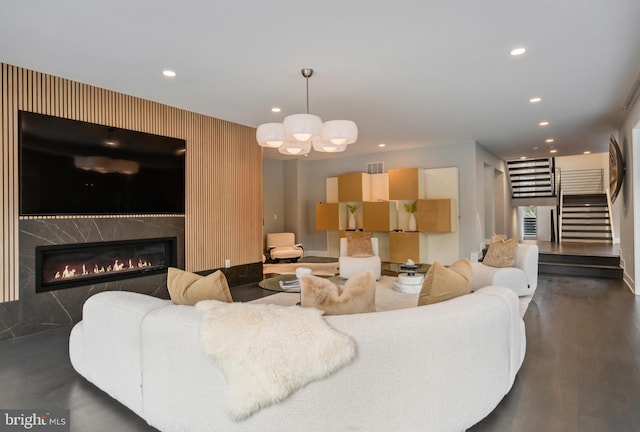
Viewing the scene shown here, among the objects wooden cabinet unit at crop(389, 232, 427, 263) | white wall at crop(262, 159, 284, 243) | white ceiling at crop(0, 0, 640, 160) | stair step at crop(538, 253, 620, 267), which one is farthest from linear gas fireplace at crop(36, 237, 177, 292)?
stair step at crop(538, 253, 620, 267)

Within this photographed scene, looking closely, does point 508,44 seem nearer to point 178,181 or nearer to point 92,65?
point 92,65

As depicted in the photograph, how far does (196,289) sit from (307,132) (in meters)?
1.82

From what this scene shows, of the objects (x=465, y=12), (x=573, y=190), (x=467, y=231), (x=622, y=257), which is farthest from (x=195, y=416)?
(x=573, y=190)

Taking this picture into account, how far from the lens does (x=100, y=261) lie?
4.37 m

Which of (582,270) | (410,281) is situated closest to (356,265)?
(410,281)

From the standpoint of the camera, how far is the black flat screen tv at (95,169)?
3.71m

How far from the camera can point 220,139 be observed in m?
5.65

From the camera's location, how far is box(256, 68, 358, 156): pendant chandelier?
3381 millimetres

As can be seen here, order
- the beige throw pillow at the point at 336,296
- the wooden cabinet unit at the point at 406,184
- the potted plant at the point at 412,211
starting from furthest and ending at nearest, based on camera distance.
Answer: the potted plant at the point at 412,211 → the wooden cabinet unit at the point at 406,184 → the beige throw pillow at the point at 336,296

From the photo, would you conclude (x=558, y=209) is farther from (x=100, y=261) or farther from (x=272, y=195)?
(x=100, y=261)

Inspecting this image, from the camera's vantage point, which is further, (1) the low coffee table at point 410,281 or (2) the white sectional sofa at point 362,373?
(1) the low coffee table at point 410,281

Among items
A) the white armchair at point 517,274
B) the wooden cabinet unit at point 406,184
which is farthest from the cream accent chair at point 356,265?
the wooden cabinet unit at point 406,184

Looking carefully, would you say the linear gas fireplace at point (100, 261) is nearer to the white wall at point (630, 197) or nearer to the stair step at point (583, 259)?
the white wall at point (630, 197)

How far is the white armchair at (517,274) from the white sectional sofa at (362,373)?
2.76m
